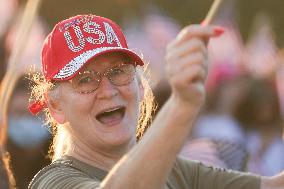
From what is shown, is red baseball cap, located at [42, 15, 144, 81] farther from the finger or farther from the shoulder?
the finger

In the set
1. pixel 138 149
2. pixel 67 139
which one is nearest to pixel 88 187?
pixel 138 149

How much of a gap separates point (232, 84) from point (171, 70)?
585 cm

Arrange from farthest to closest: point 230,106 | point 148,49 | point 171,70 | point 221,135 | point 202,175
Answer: point 148,49, point 230,106, point 221,135, point 202,175, point 171,70

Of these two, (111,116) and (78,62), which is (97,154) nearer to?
(111,116)

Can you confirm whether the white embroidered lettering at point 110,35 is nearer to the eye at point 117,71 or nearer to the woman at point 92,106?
the woman at point 92,106

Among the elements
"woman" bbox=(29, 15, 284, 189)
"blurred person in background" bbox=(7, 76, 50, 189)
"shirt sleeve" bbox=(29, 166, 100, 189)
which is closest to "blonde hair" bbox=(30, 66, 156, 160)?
"woman" bbox=(29, 15, 284, 189)

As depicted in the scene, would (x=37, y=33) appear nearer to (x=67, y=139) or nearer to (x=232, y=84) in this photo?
(x=232, y=84)

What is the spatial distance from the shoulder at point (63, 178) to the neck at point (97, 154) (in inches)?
4.5

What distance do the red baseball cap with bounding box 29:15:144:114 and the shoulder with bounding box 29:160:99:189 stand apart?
1.13 feet

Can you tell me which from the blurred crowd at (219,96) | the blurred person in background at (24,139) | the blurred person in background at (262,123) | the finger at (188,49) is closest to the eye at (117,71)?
the blurred crowd at (219,96)

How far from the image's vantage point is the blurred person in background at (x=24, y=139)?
689 centimetres

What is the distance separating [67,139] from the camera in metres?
4.67

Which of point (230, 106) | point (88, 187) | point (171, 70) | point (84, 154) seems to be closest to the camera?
point (171, 70)

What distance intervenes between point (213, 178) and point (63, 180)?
0.85 meters
